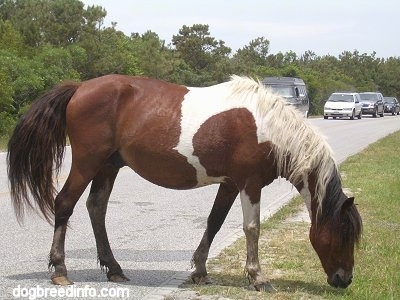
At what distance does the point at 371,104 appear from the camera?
170ft

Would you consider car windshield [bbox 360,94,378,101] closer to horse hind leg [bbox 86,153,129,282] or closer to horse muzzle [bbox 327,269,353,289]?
horse hind leg [bbox 86,153,129,282]

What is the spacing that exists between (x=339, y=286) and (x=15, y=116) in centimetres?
2216

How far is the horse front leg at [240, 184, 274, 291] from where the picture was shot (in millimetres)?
6305

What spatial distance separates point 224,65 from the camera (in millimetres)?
53344

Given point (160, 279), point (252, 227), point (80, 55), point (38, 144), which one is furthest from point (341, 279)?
point (80, 55)

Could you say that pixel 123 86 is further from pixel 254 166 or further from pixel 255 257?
pixel 255 257

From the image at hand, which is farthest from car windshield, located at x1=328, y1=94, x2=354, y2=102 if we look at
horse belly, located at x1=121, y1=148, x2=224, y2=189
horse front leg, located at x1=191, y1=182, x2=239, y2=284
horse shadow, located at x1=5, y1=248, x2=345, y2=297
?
horse belly, located at x1=121, y1=148, x2=224, y2=189

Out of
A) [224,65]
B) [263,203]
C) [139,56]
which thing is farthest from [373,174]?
[224,65]

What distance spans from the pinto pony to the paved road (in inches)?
14.2

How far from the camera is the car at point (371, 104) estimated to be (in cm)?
5181

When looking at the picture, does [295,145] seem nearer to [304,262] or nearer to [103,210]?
[304,262]

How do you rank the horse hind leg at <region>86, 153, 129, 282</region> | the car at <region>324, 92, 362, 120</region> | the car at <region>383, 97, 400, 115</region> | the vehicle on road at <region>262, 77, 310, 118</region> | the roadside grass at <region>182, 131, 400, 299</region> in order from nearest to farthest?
the roadside grass at <region>182, 131, 400, 299</region> < the horse hind leg at <region>86, 153, 129, 282</region> < the vehicle on road at <region>262, 77, 310, 118</region> < the car at <region>324, 92, 362, 120</region> < the car at <region>383, 97, 400, 115</region>

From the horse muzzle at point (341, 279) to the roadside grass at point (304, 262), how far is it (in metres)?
0.08

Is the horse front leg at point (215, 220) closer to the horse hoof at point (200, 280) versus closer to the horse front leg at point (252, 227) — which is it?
the horse hoof at point (200, 280)
